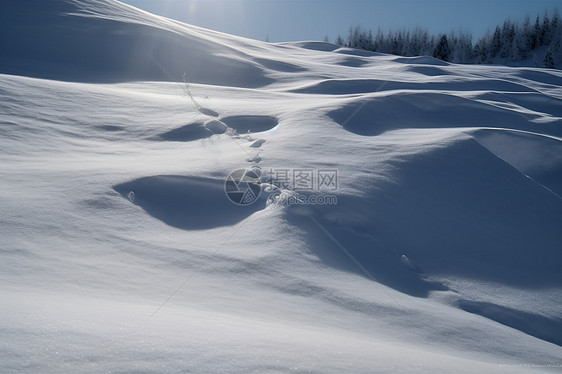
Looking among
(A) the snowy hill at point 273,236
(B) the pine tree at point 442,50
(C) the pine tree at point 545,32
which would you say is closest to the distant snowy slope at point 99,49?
(A) the snowy hill at point 273,236

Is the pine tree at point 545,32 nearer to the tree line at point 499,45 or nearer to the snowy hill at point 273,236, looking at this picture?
the tree line at point 499,45

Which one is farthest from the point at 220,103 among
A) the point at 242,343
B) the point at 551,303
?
the point at 242,343

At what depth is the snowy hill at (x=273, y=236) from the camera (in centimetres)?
138

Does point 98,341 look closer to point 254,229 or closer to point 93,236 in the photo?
point 93,236

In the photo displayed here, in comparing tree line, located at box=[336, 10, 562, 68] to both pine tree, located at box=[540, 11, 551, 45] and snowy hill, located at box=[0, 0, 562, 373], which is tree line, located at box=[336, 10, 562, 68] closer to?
pine tree, located at box=[540, 11, 551, 45]

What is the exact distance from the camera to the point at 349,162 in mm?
3688

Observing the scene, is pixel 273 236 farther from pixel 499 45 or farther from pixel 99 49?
pixel 499 45

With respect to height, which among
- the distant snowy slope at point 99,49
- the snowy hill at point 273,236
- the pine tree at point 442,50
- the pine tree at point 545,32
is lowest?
the snowy hill at point 273,236

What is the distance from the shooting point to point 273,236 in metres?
2.55

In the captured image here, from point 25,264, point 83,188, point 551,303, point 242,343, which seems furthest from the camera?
point 83,188

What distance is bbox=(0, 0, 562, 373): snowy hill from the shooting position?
4.51 ft

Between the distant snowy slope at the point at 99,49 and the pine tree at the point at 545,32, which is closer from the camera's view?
the distant snowy slope at the point at 99,49

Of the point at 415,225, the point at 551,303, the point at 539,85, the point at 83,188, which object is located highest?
the point at 539,85

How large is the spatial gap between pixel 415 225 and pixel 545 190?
154 centimetres
